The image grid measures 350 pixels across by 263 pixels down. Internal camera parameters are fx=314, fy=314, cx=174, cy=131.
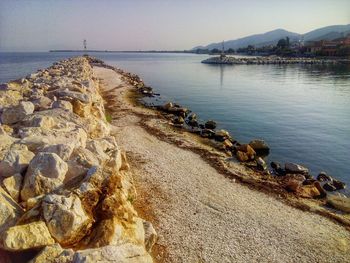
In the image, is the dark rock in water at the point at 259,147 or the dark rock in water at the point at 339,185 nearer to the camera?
the dark rock in water at the point at 339,185

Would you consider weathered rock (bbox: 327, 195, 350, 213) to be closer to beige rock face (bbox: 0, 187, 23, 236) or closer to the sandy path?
the sandy path

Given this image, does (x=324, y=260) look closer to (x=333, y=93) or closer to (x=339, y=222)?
(x=339, y=222)

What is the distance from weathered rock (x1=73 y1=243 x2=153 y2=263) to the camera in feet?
22.7

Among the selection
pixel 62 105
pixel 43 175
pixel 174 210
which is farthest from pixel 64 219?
pixel 62 105

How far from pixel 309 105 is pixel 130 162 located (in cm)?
3100

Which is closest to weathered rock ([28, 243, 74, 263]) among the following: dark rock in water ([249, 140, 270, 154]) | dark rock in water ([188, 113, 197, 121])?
dark rock in water ([249, 140, 270, 154])

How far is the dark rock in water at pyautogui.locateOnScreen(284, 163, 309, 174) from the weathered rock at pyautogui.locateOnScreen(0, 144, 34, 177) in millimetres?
15080

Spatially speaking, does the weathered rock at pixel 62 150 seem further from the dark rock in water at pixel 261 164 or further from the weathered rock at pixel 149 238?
the dark rock in water at pixel 261 164

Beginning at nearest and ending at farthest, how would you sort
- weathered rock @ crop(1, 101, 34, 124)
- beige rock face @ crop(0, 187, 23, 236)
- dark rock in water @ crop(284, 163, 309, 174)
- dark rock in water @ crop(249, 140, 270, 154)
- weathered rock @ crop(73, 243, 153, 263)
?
1. weathered rock @ crop(73, 243, 153, 263)
2. beige rock face @ crop(0, 187, 23, 236)
3. weathered rock @ crop(1, 101, 34, 124)
4. dark rock in water @ crop(284, 163, 309, 174)
5. dark rock in water @ crop(249, 140, 270, 154)

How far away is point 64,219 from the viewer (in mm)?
8273

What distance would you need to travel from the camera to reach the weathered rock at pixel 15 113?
1573 cm

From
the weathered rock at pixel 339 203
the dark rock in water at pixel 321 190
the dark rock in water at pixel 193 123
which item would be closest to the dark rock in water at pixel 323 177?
the dark rock in water at pixel 321 190

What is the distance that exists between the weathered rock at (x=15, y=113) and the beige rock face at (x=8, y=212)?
307 inches

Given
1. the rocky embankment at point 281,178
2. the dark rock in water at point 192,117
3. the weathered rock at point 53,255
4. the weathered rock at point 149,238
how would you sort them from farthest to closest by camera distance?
the dark rock in water at point 192,117 → the rocky embankment at point 281,178 → the weathered rock at point 149,238 → the weathered rock at point 53,255
